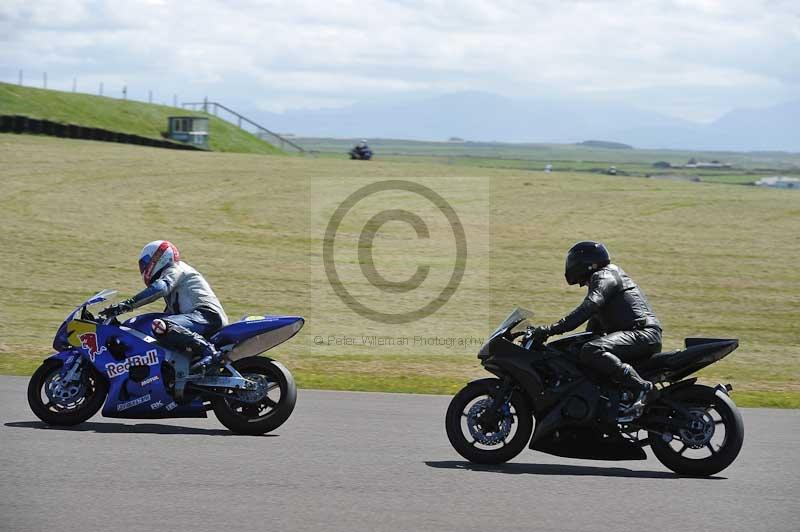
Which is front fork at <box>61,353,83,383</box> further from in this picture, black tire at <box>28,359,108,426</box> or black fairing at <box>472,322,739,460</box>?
black fairing at <box>472,322,739,460</box>

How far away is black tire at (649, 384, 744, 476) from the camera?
8.16 meters

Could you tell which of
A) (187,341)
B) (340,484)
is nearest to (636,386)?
(340,484)

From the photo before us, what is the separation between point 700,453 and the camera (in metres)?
8.66

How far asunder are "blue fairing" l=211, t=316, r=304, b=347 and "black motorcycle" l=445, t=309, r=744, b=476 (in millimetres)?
1864

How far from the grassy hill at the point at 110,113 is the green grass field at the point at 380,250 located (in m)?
17.5

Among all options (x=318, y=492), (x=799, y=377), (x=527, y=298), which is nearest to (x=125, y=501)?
(x=318, y=492)

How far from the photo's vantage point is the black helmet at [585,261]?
8.73m

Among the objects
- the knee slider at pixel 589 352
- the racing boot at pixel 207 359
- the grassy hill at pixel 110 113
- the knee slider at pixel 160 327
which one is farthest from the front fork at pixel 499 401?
the grassy hill at pixel 110 113

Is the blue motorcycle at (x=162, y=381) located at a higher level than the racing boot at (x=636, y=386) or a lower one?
lower

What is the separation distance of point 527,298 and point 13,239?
12.0 m

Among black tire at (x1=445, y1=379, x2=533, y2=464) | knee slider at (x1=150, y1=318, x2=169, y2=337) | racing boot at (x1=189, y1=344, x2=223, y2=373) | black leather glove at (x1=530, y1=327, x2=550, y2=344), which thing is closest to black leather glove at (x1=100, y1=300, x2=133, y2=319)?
knee slider at (x1=150, y1=318, x2=169, y2=337)

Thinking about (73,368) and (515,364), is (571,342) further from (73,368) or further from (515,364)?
(73,368)

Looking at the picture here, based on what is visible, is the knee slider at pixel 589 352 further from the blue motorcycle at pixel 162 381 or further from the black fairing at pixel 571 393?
the blue motorcycle at pixel 162 381

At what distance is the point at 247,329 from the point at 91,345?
139cm
